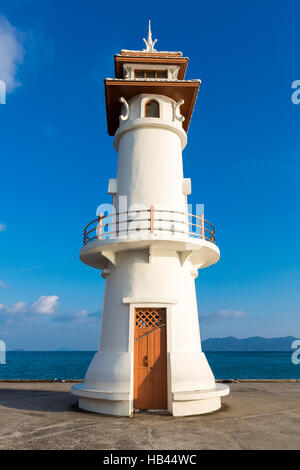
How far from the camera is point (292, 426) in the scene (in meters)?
9.77

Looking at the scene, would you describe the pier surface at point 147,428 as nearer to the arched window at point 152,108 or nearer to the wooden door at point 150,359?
the wooden door at point 150,359

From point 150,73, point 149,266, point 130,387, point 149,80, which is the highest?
point 150,73

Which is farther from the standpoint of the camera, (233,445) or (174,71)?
(174,71)

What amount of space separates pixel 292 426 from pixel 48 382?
1486cm

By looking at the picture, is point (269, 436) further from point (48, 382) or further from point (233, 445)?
point (48, 382)

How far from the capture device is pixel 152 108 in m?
14.7

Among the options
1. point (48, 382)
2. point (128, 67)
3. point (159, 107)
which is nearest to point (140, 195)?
point (159, 107)

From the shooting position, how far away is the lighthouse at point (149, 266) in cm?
1126

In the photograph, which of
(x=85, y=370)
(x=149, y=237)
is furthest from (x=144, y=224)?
(x=85, y=370)

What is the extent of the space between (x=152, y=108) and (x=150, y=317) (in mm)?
8406

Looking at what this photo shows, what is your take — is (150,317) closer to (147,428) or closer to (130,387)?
(130,387)

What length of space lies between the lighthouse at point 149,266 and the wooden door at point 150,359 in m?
0.03

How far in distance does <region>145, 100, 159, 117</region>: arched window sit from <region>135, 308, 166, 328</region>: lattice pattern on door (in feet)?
25.7

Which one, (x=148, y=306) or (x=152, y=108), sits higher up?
(x=152, y=108)
